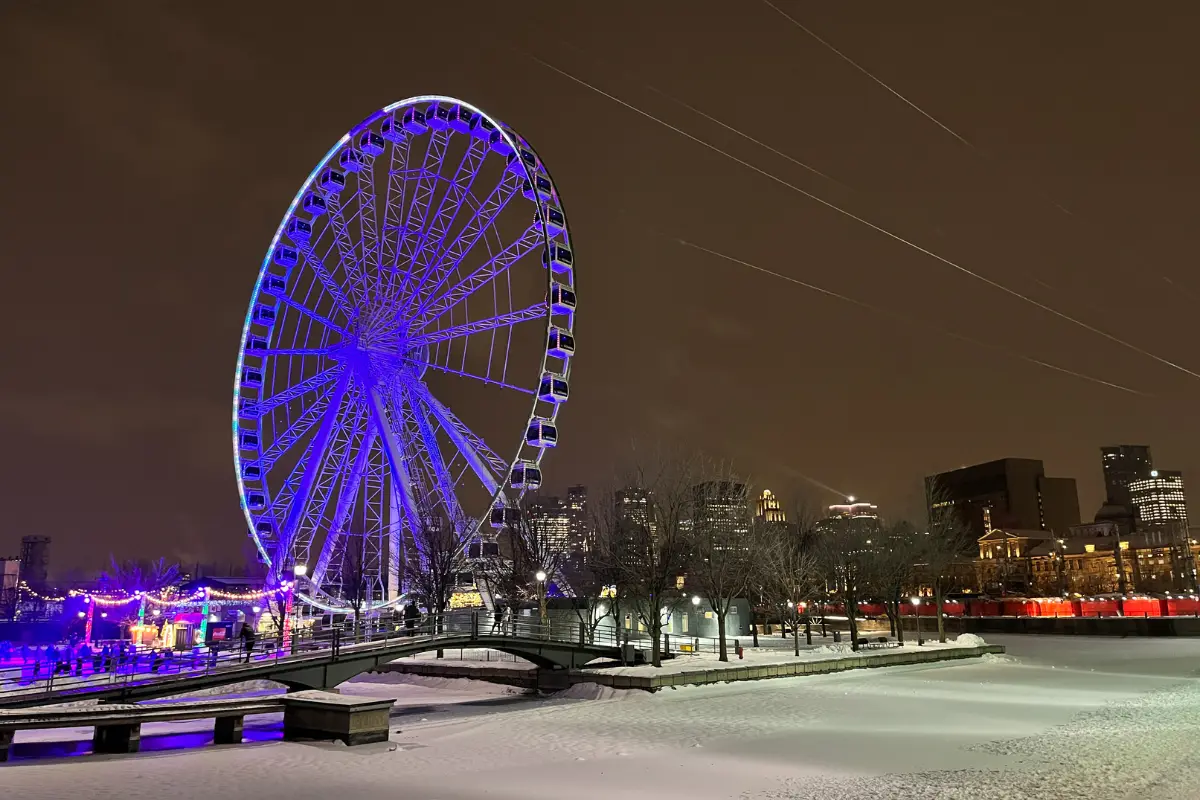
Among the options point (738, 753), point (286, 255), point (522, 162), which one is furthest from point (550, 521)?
point (738, 753)

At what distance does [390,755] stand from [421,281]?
23.4 m

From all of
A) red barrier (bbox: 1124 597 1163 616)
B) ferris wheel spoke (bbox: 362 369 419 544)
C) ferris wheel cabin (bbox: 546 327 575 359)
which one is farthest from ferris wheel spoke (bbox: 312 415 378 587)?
red barrier (bbox: 1124 597 1163 616)

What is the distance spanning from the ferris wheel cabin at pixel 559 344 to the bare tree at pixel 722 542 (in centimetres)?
795

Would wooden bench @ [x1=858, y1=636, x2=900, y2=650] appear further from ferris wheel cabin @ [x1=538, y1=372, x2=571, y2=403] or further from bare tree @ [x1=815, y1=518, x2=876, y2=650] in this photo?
ferris wheel cabin @ [x1=538, y1=372, x2=571, y2=403]

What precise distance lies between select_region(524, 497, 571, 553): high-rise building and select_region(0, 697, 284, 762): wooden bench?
34.0m

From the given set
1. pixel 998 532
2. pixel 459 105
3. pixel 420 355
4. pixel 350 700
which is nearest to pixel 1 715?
pixel 350 700

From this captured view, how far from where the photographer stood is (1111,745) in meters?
16.0

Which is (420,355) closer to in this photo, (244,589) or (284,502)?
(284,502)

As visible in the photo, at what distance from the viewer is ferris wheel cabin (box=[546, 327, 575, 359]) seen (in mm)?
37781

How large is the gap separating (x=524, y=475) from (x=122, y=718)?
20839 mm

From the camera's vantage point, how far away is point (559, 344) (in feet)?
124

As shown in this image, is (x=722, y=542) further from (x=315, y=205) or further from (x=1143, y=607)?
(x=1143, y=607)

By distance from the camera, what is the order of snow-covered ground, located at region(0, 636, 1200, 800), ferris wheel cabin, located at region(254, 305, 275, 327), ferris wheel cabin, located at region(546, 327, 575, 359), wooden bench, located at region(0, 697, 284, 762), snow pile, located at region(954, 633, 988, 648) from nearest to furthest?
1. snow-covered ground, located at region(0, 636, 1200, 800)
2. wooden bench, located at region(0, 697, 284, 762)
3. ferris wheel cabin, located at region(546, 327, 575, 359)
4. snow pile, located at region(954, 633, 988, 648)
5. ferris wheel cabin, located at region(254, 305, 275, 327)

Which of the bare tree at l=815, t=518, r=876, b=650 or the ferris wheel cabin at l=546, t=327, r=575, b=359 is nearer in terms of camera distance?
the ferris wheel cabin at l=546, t=327, r=575, b=359
